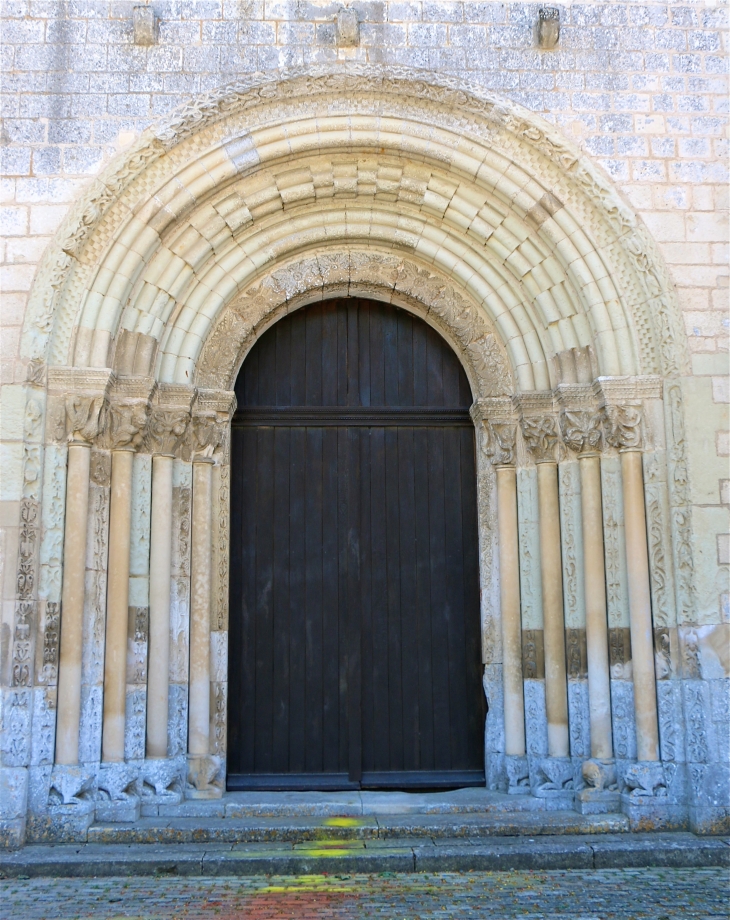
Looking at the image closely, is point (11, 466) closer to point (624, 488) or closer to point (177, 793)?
point (177, 793)

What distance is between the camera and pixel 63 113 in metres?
5.91

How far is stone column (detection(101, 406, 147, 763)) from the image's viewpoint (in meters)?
5.59

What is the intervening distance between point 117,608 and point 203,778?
1.31 meters

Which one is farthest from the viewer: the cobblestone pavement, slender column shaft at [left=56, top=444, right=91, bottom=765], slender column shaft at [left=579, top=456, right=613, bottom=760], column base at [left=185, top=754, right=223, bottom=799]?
column base at [left=185, top=754, right=223, bottom=799]

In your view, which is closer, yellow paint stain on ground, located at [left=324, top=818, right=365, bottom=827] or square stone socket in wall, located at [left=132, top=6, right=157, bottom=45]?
yellow paint stain on ground, located at [left=324, top=818, right=365, bottom=827]

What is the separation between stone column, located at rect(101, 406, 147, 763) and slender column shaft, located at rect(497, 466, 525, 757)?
2606mm

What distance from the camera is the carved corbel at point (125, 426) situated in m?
5.84

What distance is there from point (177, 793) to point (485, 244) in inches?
171

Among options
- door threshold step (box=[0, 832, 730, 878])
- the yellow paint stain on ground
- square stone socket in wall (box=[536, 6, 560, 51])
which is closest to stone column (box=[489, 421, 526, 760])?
door threshold step (box=[0, 832, 730, 878])

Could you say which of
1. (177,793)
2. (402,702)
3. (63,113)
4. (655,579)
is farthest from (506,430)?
(63,113)

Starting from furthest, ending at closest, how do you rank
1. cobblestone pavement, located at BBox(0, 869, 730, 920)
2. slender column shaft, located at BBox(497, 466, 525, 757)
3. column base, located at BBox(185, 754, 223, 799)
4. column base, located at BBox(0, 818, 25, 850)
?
slender column shaft, located at BBox(497, 466, 525, 757), column base, located at BBox(185, 754, 223, 799), column base, located at BBox(0, 818, 25, 850), cobblestone pavement, located at BBox(0, 869, 730, 920)

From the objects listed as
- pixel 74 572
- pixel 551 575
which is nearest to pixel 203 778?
pixel 74 572

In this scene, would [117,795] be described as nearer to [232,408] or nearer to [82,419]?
[82,419]

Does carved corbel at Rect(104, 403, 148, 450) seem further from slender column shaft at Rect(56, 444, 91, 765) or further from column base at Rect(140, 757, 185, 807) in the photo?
column base at Rect(140, 757, 185, 807)
